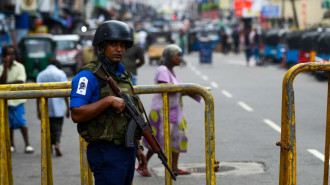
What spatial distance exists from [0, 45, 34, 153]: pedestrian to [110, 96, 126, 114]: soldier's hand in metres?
6.04

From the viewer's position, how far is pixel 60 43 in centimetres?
3075

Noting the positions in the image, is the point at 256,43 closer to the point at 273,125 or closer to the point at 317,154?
the point at 273,125

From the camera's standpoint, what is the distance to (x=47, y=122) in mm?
5602

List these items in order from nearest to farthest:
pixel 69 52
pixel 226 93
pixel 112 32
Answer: pixel 112 32
pixel 226 93
pixel 69 52

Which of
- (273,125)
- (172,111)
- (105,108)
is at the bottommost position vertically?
(273,125)

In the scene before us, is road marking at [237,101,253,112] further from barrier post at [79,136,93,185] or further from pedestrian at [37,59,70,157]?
barrier post at [79,136,93,185]

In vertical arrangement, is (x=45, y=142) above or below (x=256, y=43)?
above

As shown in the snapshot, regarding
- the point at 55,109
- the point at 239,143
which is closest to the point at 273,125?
the point at 239,143

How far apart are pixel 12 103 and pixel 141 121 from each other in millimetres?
6014

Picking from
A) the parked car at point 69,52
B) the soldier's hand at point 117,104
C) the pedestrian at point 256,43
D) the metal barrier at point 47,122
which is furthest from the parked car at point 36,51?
the soldier's hand at point 117,104

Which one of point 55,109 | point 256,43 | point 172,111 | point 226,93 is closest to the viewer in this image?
point 172,111

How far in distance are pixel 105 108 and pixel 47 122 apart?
1.46m

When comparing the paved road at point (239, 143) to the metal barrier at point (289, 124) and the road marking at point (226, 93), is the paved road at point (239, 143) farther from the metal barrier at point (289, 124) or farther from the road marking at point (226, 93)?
the metal barrier at point (289, 124)

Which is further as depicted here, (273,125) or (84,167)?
(273,125)
